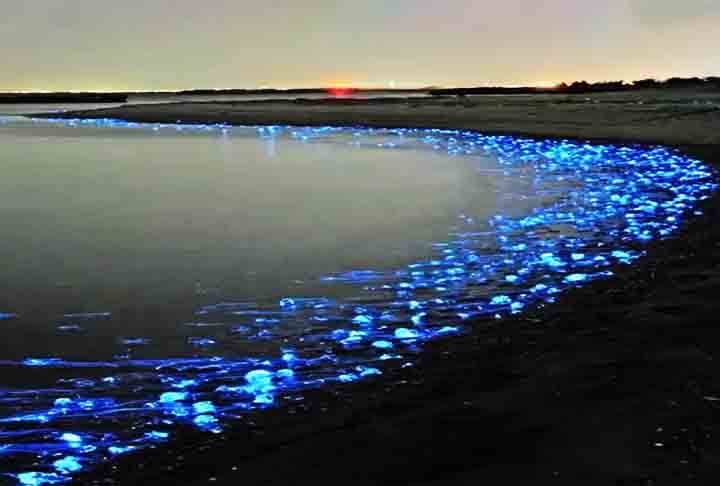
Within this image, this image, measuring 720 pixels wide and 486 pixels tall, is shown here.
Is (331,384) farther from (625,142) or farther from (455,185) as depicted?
(625,142)

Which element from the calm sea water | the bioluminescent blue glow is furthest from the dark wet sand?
the calm sea water

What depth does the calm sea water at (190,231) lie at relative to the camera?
830 centimetres

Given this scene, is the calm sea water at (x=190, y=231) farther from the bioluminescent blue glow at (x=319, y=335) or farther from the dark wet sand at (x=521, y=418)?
the dark wet sand at (x=521, y=418)

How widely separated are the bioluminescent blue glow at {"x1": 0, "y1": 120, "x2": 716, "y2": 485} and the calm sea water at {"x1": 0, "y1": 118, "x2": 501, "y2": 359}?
346 millimetres

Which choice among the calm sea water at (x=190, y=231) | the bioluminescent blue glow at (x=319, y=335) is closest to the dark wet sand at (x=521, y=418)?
the bioluminescent blue glow at (x=319, y=335)

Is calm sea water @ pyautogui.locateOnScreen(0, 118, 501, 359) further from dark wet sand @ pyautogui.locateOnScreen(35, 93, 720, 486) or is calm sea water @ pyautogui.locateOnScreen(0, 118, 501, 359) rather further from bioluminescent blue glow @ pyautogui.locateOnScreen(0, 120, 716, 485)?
dark wet sand @ pyautogui.locateOnScreen(35, 93, 720, 486)

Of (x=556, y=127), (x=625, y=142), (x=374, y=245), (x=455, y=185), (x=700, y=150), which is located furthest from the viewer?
(x=556, y=127)

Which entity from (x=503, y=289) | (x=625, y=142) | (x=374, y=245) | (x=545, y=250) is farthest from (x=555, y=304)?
(x=625, y=142)

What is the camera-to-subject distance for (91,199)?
57.0 ft

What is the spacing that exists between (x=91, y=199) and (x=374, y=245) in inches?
336

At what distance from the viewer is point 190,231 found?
1320 cm

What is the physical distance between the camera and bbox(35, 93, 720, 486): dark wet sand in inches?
168

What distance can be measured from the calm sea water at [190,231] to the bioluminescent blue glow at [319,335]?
35 centimetres

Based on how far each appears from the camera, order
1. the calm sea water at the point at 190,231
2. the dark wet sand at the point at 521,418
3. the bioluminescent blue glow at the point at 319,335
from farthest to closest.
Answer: the calm sea water at the point at 190,231, the bioluminescent blue glow at the point at 319,335, the dark wet sand at the point at 521,418
